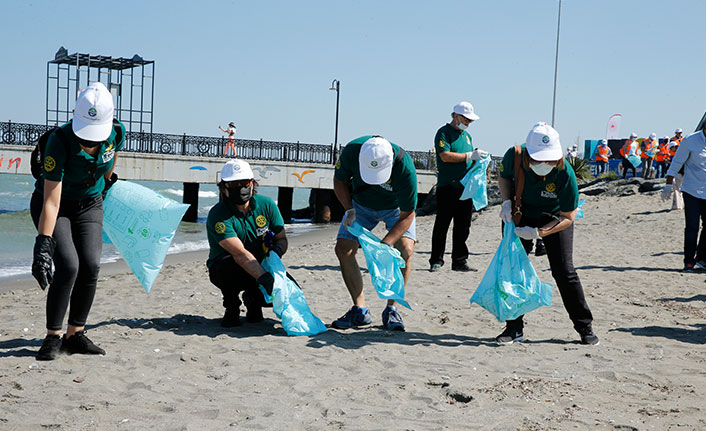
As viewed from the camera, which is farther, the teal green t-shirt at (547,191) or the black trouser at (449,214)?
the black trouser at (449,214)

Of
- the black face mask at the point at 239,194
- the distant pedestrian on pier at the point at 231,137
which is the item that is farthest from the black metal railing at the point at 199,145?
the black face mask at the point at 239,194

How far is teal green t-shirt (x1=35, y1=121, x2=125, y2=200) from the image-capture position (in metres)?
4.17

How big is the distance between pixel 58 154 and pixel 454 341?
298cm

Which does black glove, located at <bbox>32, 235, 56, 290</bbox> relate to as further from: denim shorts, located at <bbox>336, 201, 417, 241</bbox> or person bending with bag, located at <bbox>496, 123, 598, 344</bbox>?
person bending with bag, located at <bbox>496, 123, 598, 344</bbox>

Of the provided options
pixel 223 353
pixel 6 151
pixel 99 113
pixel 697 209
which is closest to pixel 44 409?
pixel 223 353

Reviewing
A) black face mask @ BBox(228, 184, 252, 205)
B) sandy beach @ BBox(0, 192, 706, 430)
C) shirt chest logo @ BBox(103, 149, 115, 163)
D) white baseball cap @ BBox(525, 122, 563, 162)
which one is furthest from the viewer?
black face mask @ BBox(228, 184, 252, 205)

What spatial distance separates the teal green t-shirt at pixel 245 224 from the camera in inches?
208

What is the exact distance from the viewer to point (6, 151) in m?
26.4

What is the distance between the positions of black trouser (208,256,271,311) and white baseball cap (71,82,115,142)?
148 cm

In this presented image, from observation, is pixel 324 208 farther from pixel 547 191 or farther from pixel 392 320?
pixel 547 191

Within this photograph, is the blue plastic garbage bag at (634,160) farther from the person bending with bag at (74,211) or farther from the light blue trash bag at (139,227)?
the person bending with bag at (74,211)

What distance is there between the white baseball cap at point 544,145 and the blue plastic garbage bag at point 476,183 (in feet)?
10.9

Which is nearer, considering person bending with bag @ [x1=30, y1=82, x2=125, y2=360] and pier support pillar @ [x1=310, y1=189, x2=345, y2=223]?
person bending with bag @ [x1=30, y1=82, x2=125, y2=360]

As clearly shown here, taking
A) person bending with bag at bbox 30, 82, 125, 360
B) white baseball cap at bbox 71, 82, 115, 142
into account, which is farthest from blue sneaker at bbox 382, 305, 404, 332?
white baseball cap at bbox 71, 82, 115, 142
